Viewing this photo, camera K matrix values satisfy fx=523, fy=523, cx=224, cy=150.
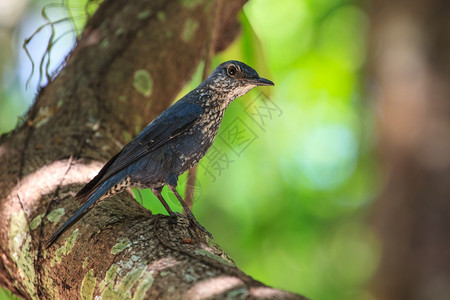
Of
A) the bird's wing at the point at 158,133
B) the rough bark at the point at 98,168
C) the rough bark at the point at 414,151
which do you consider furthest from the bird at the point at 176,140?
the rough bark at the point at 414,151

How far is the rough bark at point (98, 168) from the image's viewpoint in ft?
7.05

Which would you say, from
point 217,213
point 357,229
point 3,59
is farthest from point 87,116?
point 357,229

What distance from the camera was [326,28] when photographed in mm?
8867

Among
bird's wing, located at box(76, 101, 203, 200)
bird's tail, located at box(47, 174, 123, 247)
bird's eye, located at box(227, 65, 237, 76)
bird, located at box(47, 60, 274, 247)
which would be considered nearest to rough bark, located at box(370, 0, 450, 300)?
bird, located at box(47, 60, 274, 247)

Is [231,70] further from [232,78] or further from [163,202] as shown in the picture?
[163,202]

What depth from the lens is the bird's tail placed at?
8.64 ft

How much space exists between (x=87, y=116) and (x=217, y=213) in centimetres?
506

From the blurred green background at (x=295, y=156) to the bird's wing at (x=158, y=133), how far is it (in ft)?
15.2

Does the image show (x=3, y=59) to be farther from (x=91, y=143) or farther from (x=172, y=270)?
(x=172, y=270)

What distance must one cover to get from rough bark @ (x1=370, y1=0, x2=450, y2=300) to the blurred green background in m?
3.71

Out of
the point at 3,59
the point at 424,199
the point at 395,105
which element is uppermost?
the point at 3,59

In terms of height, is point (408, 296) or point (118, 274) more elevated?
point (118, 274)

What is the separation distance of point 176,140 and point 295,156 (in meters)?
5.97

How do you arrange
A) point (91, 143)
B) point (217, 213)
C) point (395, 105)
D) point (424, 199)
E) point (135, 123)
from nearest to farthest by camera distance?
point (91, 143) → point (135, 123) → point (424, 199) → point (395, 105) → point (217, 213)
